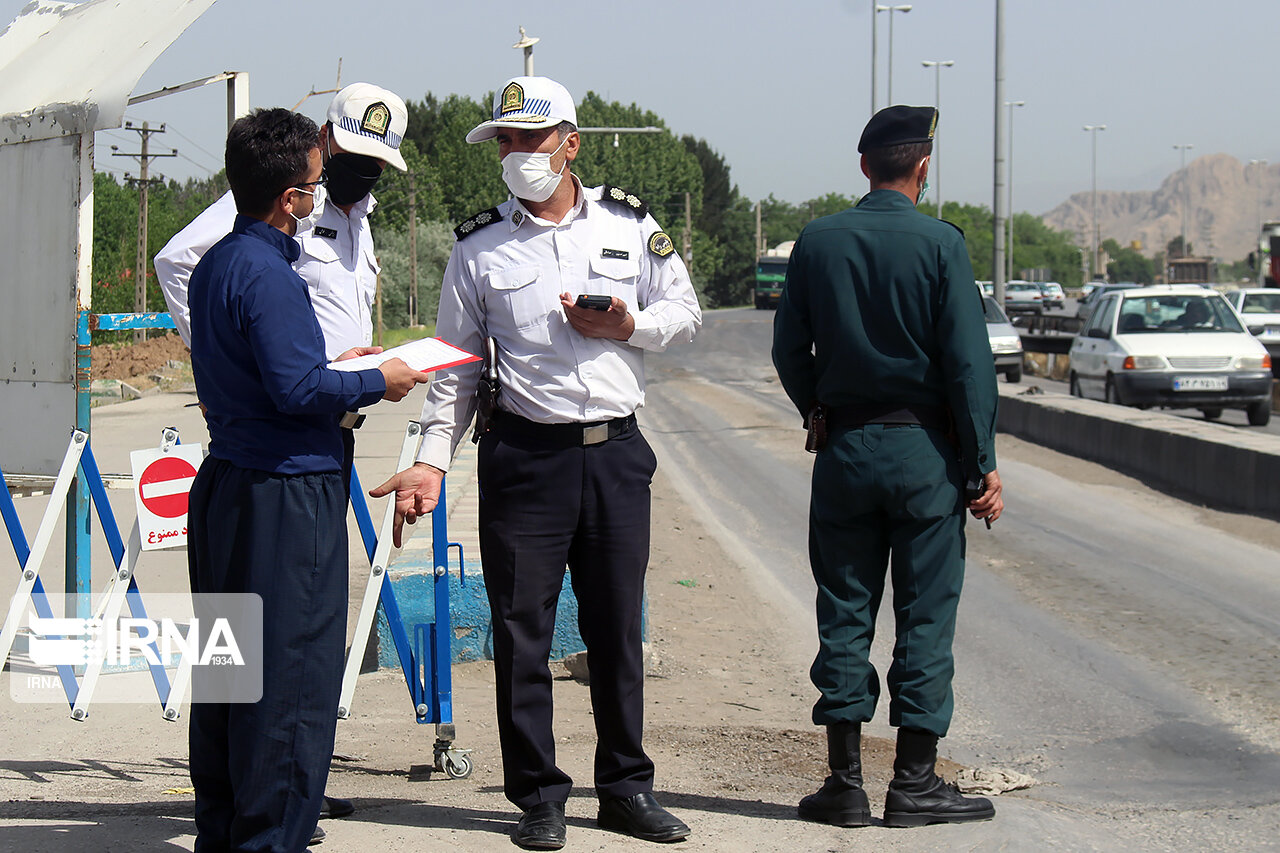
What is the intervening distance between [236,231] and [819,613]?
2.03 meters

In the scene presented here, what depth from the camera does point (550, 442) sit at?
3.97 meters

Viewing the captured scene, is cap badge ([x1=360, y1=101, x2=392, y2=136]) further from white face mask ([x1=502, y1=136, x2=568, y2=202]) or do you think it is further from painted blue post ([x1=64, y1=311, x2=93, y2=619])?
painted blue post ([x1=64, y1=311, x2=93, y2=619])

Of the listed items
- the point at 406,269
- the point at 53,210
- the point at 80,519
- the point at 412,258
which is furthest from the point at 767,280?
the point at 80,519

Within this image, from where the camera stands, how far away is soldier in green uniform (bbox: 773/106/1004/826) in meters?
4.01

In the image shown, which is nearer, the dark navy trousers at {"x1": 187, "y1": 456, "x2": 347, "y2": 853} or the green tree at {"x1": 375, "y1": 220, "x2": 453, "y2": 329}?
the dark navy trousers at {"x1": 187, "y1": 456, "x2": 347, "y2": 853}

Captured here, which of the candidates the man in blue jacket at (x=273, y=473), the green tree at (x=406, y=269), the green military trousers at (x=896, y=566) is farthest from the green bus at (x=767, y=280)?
the man in blue jacket at (x=273, y=473)

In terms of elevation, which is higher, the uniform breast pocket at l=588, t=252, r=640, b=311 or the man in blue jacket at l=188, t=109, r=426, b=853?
the uniform breast pocket at l=588, t=252, r=640, b=311

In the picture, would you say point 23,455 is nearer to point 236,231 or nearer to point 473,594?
point 473,594

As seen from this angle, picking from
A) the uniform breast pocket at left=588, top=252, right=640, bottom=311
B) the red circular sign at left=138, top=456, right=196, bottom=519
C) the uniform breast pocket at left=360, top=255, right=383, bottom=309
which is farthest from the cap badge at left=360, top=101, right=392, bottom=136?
the red circular sign at left=138, top=456, right=196, bottom=519

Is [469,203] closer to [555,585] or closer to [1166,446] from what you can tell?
[1166,446]

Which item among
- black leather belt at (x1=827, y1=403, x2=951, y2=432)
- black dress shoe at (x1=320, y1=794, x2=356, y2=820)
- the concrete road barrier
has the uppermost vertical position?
black leather belt at (x1=827, y1=403, x2=951, y2=432)

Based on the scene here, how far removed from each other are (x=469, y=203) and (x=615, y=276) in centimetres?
8167

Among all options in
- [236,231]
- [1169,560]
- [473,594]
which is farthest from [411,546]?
[1169,560]

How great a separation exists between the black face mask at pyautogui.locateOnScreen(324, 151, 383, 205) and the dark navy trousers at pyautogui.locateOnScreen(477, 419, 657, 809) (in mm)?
1210
